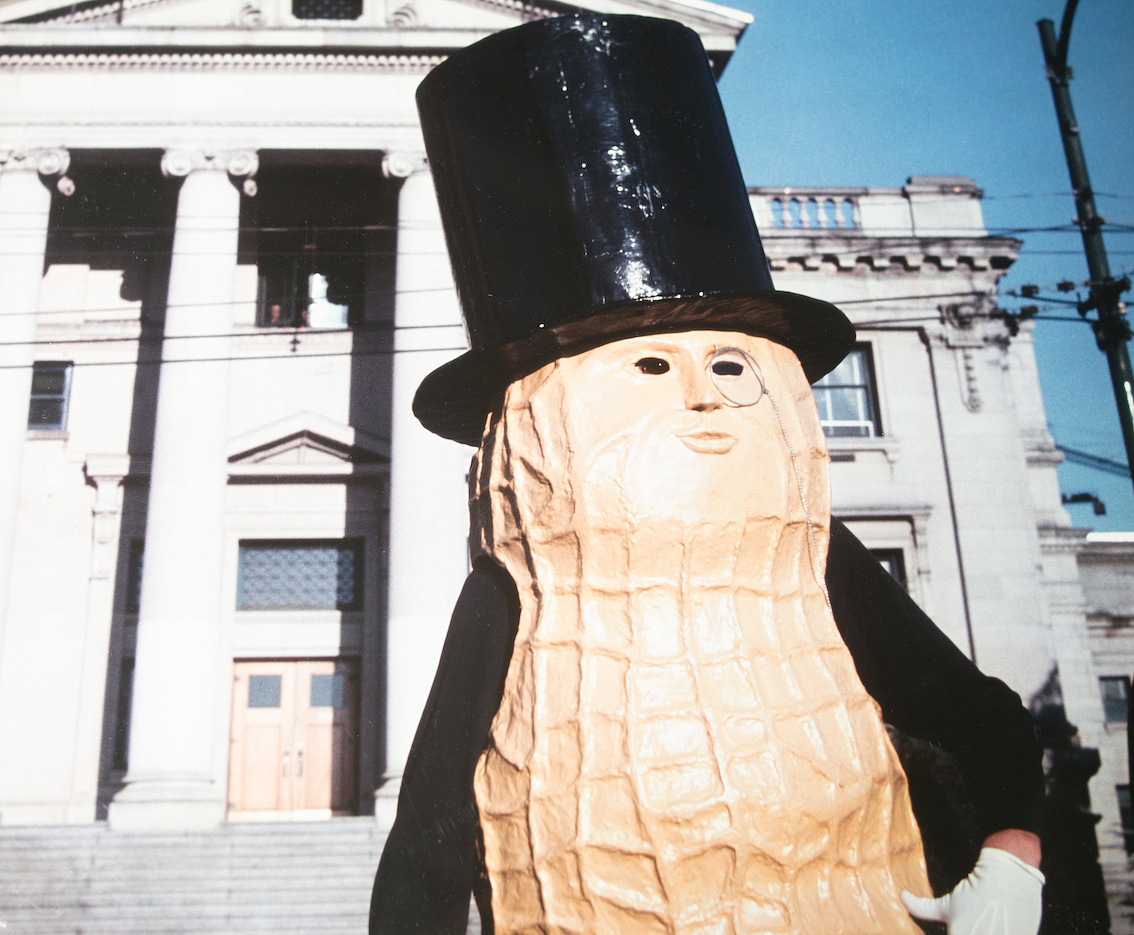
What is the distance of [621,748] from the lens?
6.66 feet

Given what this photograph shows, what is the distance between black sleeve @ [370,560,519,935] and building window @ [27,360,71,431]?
49.3 feet

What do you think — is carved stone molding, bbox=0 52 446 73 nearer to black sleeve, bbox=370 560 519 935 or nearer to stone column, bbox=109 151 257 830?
stone column, bbox=109 151 257 830

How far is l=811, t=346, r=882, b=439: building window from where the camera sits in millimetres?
15398

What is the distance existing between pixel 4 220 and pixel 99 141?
5.61 ft

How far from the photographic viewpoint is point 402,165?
45.3ft

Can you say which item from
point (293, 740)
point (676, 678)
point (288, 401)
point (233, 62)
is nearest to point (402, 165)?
point (233, 62)

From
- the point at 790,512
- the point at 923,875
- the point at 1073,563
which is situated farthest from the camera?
the point at 1073,563

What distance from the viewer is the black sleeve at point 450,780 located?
2.13 metres

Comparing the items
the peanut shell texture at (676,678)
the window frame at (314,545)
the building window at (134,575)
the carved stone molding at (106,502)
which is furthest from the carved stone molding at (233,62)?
the peanut shell texture at (676,678)

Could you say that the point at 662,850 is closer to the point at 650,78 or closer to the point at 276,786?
the point at 650,78

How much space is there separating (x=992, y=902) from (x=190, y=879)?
31.0 ft

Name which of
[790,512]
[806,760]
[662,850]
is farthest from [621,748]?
[790,512]

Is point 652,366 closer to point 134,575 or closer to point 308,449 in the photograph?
point 308,449

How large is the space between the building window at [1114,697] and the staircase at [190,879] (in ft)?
45.0
